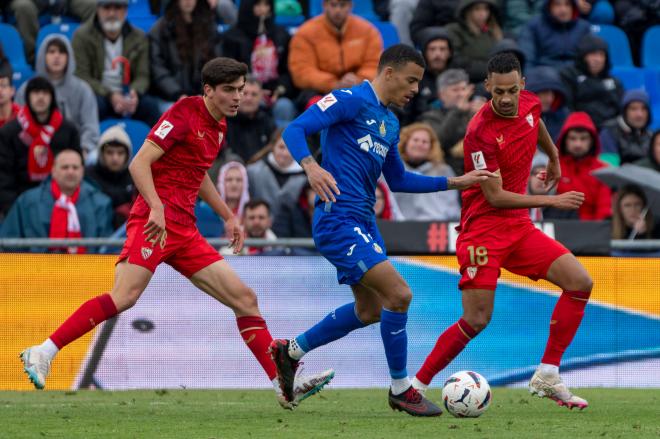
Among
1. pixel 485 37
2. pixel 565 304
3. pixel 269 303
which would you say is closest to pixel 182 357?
pixel 269 303

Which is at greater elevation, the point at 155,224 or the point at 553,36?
the point at 553,36

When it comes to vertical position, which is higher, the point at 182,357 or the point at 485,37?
the point at 485,37

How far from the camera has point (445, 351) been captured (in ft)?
30.3

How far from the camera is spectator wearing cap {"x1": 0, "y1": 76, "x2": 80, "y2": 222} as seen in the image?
44.5 feet

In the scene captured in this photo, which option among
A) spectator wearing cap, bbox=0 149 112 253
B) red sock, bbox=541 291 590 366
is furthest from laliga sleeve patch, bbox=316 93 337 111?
spectator wearing cap, bbox=0 149 112 253

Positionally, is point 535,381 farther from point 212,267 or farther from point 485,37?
point 485,37

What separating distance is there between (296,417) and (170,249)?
1481 mm

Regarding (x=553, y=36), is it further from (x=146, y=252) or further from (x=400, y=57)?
(x=146, y=252)

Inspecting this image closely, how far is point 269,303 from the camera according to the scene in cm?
1186

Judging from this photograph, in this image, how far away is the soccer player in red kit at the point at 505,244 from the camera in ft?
30.2

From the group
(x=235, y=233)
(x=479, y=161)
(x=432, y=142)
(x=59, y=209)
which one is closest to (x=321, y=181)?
(x=479, y=161)

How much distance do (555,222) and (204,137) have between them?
3851 millimetres

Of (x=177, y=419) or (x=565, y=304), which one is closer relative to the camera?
(x=177, y=419)

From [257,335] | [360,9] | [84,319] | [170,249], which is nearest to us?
[84,319]
